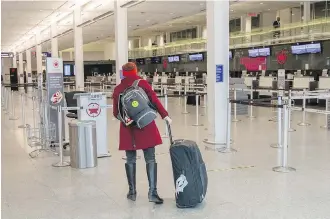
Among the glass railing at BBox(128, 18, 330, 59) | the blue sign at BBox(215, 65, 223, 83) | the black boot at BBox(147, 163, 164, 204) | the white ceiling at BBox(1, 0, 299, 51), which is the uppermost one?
the white ceiling at BBox(1, 0, 299, 51)

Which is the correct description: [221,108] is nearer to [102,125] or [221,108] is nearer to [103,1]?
[102,125]

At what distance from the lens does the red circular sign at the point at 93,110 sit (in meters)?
7.50

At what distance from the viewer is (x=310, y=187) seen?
17.8 feet

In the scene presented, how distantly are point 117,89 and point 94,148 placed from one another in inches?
90.4

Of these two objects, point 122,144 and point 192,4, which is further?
point 192,4

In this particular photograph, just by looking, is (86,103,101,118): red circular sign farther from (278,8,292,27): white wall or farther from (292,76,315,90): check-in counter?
(278,8,292,27): white wall

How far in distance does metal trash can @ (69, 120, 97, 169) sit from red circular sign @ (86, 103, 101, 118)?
0.69 m

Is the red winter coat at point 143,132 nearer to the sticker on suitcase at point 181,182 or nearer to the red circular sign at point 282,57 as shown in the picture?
the sticker on suitcase at point 181,182

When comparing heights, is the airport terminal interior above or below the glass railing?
below

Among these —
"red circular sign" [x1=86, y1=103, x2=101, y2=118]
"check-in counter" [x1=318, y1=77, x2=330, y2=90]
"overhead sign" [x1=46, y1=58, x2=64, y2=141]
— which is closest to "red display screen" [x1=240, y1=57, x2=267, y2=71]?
"check-in counter" [x1=318, y1=77, x2=330, y2=90]

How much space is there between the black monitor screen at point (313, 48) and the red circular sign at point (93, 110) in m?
15.1

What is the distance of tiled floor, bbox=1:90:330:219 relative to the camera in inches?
178

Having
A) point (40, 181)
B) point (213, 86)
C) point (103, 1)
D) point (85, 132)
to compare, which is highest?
point (103, 1)

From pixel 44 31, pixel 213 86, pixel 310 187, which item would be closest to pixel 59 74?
pixel 213 86
